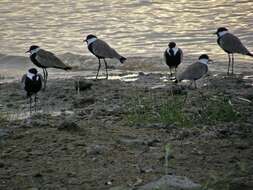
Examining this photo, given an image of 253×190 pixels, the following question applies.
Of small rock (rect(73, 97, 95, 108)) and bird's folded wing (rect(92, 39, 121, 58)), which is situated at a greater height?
bird's folded wing (rect(92, 39, 121, 58))

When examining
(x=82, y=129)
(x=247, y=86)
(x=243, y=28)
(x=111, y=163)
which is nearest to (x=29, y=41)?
(x=243, y=28)

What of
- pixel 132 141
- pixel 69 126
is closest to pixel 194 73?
pixel 69 126

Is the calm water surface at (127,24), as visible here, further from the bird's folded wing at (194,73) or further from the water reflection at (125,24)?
the bird's folded wing at (194,73)

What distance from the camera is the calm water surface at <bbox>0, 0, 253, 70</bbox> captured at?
18.1m

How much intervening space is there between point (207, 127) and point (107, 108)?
6.83ft

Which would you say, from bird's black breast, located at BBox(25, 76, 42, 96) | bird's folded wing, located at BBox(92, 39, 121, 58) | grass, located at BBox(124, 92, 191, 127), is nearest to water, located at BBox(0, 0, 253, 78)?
bird's folded wing, located at BBox(92, 39, 121, 58)

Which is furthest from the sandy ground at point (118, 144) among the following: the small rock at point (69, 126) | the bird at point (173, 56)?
the bird at point (173, 56)

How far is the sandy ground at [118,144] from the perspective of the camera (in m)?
6.13

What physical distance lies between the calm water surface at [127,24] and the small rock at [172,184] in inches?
401

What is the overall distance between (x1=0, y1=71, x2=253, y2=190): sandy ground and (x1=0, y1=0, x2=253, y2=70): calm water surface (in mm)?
6700

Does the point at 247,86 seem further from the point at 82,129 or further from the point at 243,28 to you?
the point at 243,28

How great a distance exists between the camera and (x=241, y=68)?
48.1 feet

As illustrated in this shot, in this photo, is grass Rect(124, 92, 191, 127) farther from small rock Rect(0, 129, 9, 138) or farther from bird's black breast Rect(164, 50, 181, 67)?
bird's black breast Rect(164, 50, 181, 67)

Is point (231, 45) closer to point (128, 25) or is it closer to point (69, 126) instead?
point (69, 126)
